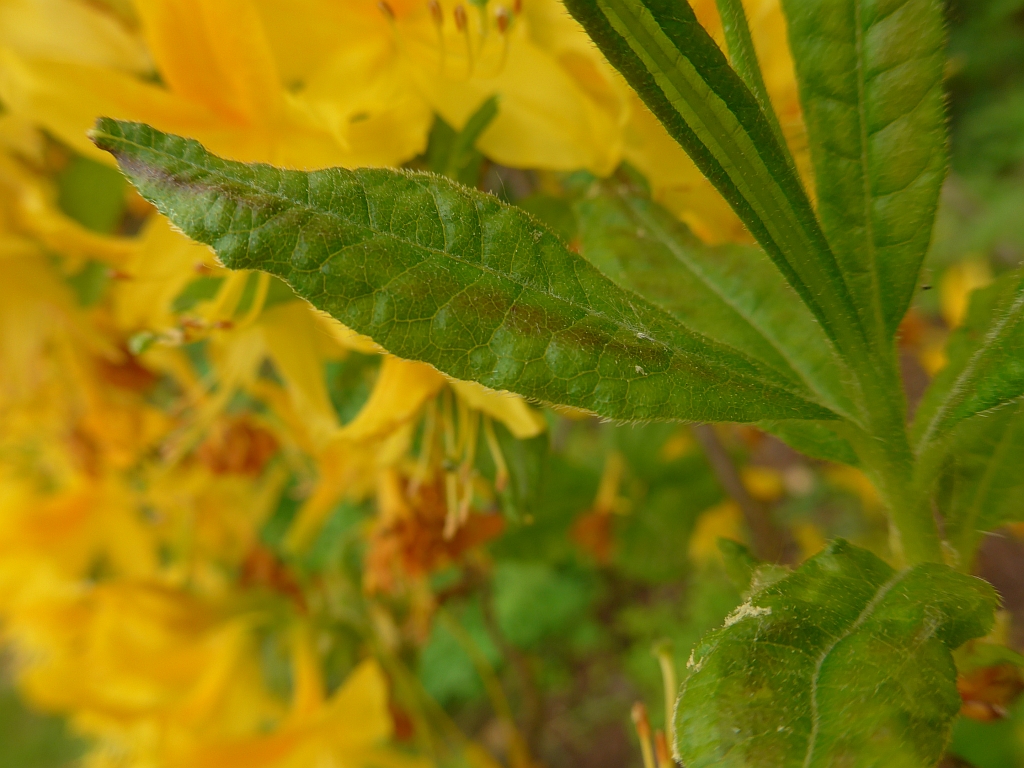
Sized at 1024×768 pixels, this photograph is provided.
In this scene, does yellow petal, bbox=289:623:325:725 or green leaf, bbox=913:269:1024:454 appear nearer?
green leaf, bbox=913:269:1024:454

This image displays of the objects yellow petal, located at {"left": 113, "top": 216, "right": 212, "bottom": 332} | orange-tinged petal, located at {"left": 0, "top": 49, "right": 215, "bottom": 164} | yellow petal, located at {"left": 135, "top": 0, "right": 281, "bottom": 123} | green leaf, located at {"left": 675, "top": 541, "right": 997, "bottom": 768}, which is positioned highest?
yellow petal, located at {"left": 135, "top": 0, "right": 281, "bottom": 123}

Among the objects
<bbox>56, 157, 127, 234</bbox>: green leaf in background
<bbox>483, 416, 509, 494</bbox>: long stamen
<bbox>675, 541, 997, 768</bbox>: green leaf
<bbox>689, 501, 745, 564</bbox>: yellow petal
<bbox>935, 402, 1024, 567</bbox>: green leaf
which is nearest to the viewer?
<bbox>675, 541, 997, 768</bbox>: green leaf

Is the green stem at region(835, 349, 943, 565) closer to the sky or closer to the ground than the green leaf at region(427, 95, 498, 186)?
→ closer to the ground

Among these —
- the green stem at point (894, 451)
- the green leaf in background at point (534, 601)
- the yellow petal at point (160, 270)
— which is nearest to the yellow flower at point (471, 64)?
the yellow petal at point (160, 270)

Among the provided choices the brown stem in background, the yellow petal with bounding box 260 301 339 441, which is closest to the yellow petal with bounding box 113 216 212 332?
the yellow petal with bounding box 260 301 339 441

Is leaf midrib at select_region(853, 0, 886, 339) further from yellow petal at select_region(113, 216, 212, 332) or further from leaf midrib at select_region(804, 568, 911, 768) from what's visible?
yellow petal at select_region(113, 216, 212, 332)

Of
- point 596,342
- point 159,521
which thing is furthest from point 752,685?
point 159,521

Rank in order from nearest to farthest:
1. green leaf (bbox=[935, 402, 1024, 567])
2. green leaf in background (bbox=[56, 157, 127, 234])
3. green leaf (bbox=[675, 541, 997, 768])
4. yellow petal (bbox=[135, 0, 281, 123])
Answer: green leaf (bbox=[675, 541, 997, 768])
green leaf (bbox=[935, 402, 1024, 567])
yellow petal (bbox=[135, 0, 281, 123])
green leaf in background (bbox=[56, 157, 127, 234])

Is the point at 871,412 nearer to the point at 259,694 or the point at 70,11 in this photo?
the point at 70,11
